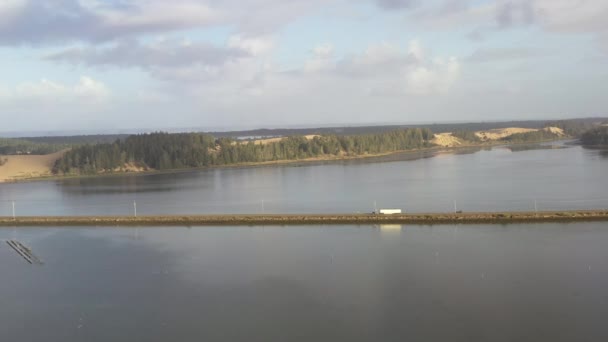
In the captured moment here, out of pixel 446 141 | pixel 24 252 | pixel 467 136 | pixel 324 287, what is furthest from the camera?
pixel 467 136

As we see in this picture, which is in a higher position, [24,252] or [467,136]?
[467,136]

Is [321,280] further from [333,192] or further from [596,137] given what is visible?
[596,137]

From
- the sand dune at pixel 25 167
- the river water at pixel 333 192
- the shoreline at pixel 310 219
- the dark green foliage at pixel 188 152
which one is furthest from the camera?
the dark green foliage at pixel 188 152

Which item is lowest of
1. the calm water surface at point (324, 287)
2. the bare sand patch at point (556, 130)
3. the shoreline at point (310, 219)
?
the calm water surface at point (324, 287)

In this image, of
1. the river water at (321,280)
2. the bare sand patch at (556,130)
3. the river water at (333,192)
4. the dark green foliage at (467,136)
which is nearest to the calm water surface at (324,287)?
the river water at (321,280)

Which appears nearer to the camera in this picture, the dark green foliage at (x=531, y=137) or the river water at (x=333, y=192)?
the river water at (x=333, y=192)

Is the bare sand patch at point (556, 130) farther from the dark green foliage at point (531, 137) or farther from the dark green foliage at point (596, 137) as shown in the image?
the dark green foliage at point (596, 137)

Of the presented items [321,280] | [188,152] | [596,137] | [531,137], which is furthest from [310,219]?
[531,137]
